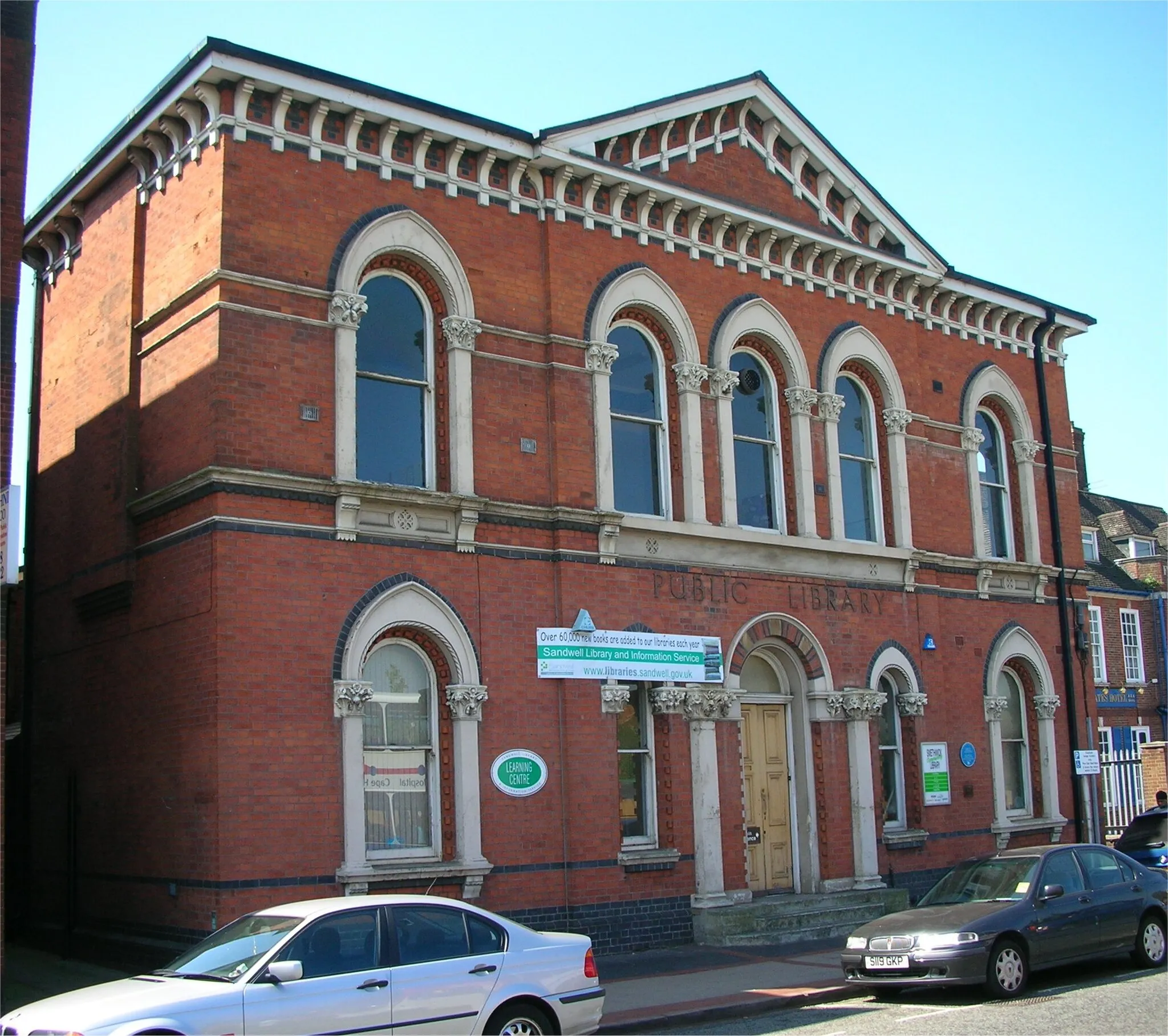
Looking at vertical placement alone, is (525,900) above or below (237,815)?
below

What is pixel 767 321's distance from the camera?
1923 cm

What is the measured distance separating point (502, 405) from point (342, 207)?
298cm

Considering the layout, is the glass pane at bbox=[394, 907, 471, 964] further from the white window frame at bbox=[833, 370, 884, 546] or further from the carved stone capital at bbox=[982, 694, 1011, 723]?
the carved stone capital at bbox=[982, 694, 1011, 723]

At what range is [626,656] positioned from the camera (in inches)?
653

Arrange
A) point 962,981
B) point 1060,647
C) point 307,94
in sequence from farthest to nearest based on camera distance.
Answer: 1. point 1060,647
2. point 307,94
3. point 962,981

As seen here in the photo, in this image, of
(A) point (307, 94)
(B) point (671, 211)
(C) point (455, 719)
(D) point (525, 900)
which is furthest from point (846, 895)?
(A) point (307, 94)

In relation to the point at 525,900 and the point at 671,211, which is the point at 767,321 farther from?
the point at 525,900

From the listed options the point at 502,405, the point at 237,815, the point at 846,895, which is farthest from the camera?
the point at 846,895

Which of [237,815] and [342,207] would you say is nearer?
[237,815]

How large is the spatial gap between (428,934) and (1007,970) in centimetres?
615

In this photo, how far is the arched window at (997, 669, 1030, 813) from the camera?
2197 centimetres

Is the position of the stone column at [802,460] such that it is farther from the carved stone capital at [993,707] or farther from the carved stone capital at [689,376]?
the carved stone capital at [993,707]

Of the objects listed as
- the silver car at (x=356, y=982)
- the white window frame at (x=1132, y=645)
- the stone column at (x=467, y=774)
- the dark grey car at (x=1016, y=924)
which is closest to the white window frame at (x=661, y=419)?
the stone column at (x=467, y=774)

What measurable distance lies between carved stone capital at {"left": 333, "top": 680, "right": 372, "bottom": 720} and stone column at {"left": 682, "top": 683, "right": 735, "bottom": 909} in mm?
4599
